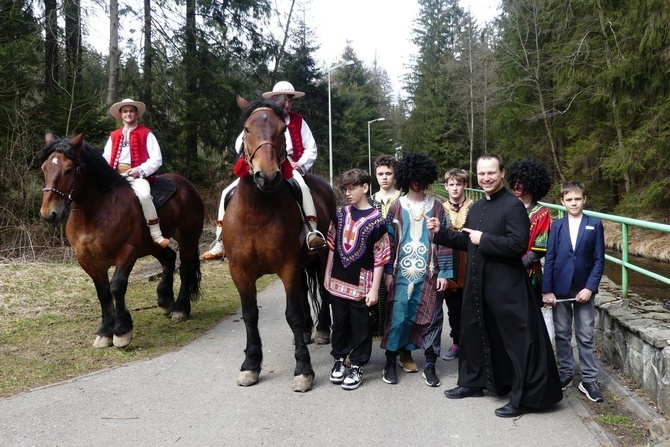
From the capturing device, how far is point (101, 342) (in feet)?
17.5

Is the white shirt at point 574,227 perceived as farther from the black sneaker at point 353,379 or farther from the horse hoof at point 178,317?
the horse hoof at point 178,317

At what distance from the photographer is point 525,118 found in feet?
77.6

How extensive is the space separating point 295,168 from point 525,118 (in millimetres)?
21184

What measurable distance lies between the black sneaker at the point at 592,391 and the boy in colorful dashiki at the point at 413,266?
1147 millimetres

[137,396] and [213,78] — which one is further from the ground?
[213,78]

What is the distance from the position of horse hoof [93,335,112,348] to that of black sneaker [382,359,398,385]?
292 cm

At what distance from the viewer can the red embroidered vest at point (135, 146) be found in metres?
6.11

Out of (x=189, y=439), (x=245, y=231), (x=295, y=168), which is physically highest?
(x=295, y=168)

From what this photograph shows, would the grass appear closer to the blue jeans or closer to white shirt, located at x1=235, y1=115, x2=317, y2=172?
white shirt, located at x1=235, y1=115, x2=317, y2=172

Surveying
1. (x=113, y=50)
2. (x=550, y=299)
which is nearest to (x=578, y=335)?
(x=550, y=299)

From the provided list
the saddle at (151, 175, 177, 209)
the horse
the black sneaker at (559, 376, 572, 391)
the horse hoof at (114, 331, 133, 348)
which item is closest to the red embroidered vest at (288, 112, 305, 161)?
the horse

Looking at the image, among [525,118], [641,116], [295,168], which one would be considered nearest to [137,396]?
[295,168]

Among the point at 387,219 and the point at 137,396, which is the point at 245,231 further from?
the point at 137,396

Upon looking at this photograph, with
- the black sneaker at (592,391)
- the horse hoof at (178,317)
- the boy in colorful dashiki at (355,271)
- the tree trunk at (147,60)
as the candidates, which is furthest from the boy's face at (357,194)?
the tree trunk at (147,60)
